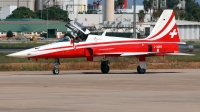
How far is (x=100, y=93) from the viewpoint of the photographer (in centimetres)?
2145

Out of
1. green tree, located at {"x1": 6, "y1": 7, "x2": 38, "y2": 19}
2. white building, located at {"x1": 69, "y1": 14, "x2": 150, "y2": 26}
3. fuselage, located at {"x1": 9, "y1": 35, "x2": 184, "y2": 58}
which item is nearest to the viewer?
fuselage, located at {"x1": 9, "y1": 35, "x2": 184, "y2": 58}

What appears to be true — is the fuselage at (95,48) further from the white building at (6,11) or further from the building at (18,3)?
the building at (18,3)

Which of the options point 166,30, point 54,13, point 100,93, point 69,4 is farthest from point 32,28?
point 100,93

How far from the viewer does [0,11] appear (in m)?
156

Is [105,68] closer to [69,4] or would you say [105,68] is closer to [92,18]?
[92,18]

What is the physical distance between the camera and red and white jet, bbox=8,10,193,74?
31.3 m

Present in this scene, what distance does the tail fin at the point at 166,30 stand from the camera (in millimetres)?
33656

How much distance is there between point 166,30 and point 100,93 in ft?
43.0

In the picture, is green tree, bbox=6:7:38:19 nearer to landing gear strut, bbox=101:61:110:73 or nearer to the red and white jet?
the red and white jet

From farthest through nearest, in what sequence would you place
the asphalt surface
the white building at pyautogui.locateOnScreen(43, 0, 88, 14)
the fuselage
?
the white building at pyautogui.locateOnScreen(43, 0, 88, 14) < the fuselage < the asphalt surface

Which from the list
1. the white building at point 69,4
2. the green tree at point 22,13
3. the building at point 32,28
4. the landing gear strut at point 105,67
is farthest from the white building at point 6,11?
the landing gear strut at point 105,67

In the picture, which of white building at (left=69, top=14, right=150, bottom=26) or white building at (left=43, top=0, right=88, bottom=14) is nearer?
white building at (left=69, top=14, right=150, bottom=26)

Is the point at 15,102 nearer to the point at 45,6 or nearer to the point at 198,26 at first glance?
the point at 198,26

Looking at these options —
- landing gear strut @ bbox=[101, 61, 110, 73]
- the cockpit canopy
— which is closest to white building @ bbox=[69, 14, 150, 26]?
the cockpit canopy
